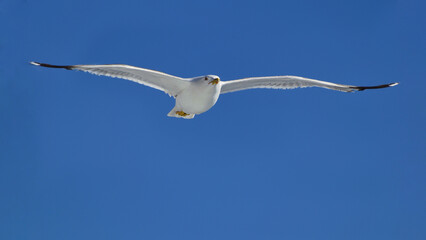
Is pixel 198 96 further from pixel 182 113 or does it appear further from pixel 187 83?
pixel 182 113

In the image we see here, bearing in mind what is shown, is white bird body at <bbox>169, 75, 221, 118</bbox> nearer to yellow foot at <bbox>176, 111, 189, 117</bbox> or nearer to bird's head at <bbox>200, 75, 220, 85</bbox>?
bird's head at <bbox>200, 75, 220, 85</bbox>

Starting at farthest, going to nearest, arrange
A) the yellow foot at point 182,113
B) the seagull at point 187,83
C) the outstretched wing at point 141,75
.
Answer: the yellow foot at point 182,113
the seagull at point 187,83
the outstretched wing at point 141,75

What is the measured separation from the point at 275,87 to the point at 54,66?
16.8 ft

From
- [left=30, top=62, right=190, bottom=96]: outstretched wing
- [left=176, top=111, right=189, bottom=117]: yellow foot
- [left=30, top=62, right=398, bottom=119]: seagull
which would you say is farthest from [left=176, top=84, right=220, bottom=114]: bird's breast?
[left=176, top=111, right=189, bottom=117]: yellow foot

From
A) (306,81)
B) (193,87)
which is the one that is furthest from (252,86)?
(193,87)

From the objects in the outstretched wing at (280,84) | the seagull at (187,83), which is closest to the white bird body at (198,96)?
the seagull at (187,83)

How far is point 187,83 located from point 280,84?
263cm

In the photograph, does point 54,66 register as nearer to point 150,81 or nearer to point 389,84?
point 150,81

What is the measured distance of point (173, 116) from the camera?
406 inches

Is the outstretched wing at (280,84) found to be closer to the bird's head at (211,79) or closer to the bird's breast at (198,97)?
the bird's breast at (198,97)

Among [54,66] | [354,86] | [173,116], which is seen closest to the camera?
[54,66]

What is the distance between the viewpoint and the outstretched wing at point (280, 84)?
404 inches

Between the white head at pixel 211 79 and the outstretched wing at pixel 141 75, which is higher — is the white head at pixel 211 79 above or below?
below

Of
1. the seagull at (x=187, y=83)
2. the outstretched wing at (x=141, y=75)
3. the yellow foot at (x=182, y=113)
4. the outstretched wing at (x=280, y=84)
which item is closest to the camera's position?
the outstretched wing at (x=141, y=75)
